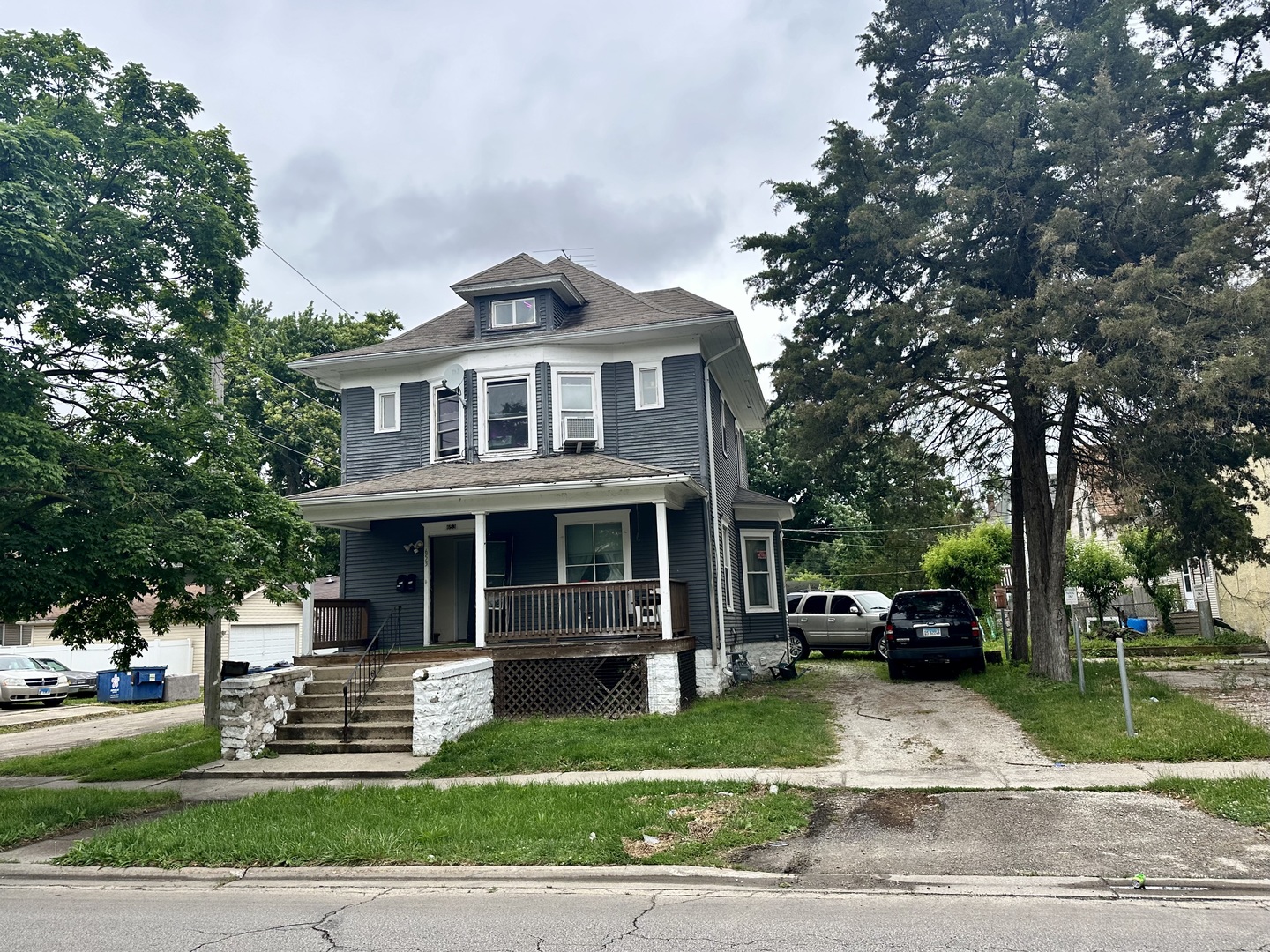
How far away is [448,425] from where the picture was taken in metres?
18.2

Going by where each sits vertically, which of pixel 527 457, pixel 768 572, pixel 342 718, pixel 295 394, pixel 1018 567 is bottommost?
pixel 342 718

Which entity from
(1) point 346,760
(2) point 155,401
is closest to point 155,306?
(2) point 155,401

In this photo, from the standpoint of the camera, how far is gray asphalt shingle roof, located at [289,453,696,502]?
15.0 m

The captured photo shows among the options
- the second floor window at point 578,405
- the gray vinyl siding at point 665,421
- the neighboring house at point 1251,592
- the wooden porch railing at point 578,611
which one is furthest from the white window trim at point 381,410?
the neighboring house at point 1251,592

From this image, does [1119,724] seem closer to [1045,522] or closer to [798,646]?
[1045,522]

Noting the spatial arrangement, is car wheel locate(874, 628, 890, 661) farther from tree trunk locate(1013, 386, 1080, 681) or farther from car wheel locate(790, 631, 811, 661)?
tree trunk locate(1013, 386, 1080, 681)

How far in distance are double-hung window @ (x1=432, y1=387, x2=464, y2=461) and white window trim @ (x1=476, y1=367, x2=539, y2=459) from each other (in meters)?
0.45

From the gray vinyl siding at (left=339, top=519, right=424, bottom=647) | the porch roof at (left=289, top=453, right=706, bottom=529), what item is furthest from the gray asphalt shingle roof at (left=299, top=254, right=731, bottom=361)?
the gray vinyl siding at (left=339, top=519, right=424, bottom=647)

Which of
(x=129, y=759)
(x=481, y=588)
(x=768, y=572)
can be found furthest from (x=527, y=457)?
(x=129, y=759)

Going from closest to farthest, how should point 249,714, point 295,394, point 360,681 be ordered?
point 249,714
point 360,681
point 295,394

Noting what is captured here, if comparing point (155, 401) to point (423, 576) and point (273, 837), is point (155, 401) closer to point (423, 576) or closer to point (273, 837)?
point (273, 837)

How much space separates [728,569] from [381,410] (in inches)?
310

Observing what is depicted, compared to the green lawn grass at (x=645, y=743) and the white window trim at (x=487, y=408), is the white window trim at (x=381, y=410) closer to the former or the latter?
the white window trim at (x=487, y=408)

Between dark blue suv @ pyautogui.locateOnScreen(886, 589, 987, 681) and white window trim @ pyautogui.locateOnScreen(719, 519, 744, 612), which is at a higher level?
white window trim @ pyautogui.locateOnScreen(719, 519, 744, 612)
